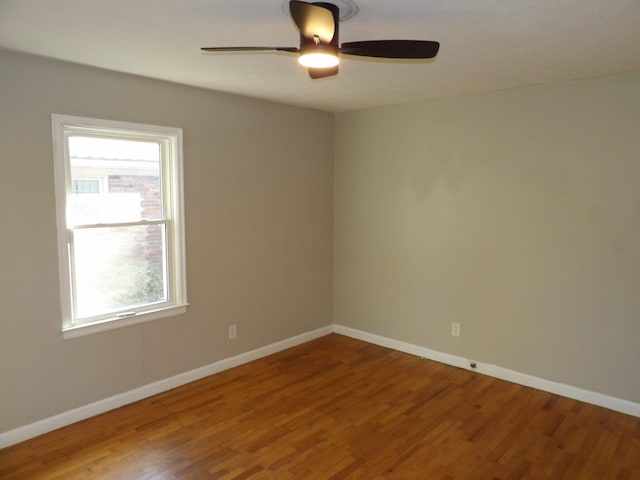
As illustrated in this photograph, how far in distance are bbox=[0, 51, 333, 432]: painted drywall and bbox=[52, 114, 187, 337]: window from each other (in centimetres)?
8

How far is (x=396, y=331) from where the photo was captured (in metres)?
4.56

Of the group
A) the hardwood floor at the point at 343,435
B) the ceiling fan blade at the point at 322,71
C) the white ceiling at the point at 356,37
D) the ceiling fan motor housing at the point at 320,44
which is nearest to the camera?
the ceiling fan motor housing at the point at 320,44

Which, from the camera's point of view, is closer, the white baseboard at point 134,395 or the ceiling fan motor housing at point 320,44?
the ceiling fan motor housing at point 320,44

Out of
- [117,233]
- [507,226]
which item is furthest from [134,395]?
[507,226]

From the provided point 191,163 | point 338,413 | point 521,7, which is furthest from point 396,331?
point 521,7

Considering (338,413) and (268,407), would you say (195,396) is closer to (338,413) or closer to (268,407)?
(268,407)

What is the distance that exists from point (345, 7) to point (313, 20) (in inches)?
12.7

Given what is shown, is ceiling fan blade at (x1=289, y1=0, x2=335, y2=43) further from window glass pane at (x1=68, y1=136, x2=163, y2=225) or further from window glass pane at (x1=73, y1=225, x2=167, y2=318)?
window glass pane at (x1=73, y1=225, x2=167, y2=318)

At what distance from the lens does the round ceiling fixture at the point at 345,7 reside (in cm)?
187

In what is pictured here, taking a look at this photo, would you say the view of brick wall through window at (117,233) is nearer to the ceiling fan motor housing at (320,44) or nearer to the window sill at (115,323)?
the window sill at (115,323)

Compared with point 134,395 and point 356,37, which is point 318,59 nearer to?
point 356,37

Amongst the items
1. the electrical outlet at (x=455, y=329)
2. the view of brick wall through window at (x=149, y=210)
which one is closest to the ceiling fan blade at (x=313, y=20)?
the view of brick wall through window at (x=149, y=210)

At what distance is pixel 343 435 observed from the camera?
2979 millimetres

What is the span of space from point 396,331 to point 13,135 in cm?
359
